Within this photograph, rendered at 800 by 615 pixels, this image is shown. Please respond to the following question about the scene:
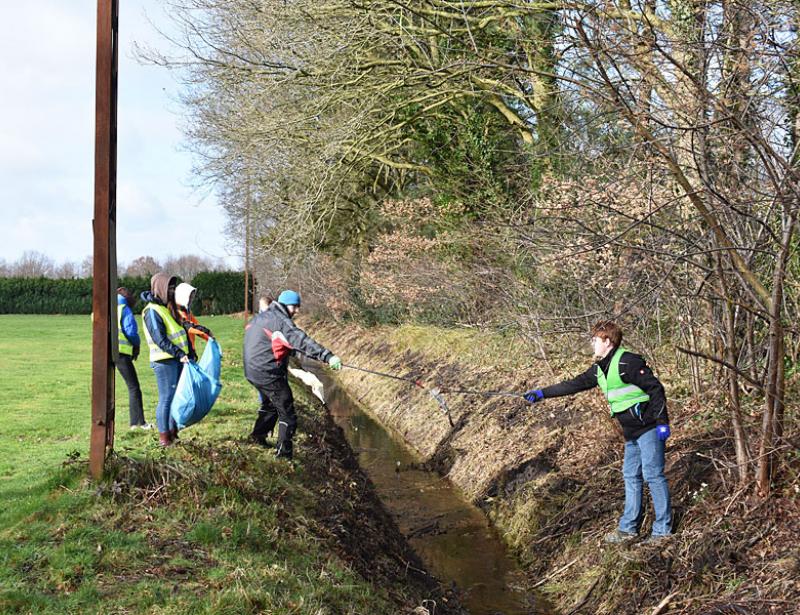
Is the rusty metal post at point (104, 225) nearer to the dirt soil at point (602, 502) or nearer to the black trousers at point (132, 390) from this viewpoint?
the black trousers at point (132, 390)

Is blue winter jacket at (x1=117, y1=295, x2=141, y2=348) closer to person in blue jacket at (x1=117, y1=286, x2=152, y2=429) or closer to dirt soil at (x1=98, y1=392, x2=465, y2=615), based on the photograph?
person in blue jacket at (x1=117, y1=286, x2=152, y2=429)

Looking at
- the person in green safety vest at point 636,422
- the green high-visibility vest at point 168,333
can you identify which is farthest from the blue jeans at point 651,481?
the green high-visibility vest at point 168,333

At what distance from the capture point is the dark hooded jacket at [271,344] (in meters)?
8.06

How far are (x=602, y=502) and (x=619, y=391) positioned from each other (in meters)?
1.65

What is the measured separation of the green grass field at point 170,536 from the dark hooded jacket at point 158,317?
3.62 ft

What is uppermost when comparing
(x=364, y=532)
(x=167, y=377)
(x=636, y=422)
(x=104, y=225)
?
(x=104, y=225)

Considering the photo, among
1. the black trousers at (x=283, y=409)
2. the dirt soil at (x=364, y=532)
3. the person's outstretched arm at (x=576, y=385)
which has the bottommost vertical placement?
the dirt soil at (x=364, y=532)

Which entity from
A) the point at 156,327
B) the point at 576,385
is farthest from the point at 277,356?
the point at 576,385

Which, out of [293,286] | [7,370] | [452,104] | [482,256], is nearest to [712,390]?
[482,256]

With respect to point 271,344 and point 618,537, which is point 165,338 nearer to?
point 271,344

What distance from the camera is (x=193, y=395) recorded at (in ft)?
25.0

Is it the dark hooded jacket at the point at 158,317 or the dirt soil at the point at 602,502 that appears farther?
the dark hooded jacket at the point at 158,317

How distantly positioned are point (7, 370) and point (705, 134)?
16354 millimetres

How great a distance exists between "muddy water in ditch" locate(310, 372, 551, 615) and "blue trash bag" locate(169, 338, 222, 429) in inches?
117
